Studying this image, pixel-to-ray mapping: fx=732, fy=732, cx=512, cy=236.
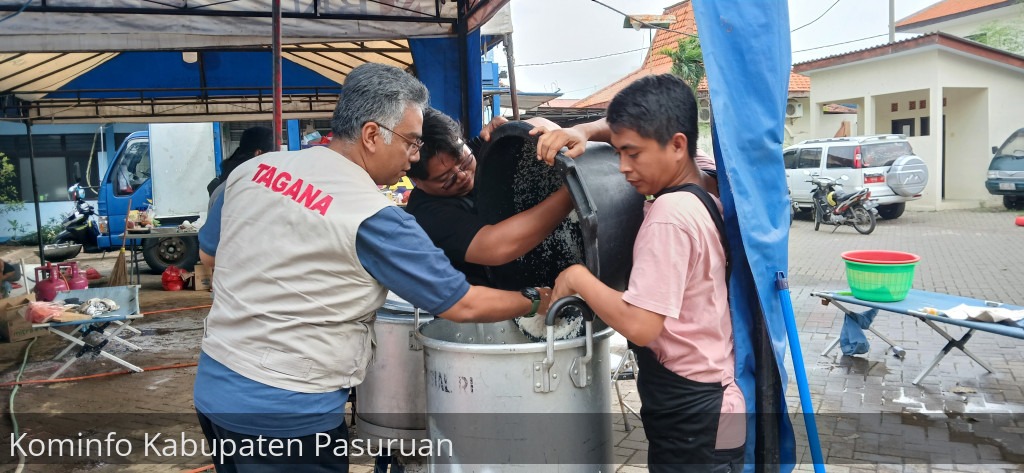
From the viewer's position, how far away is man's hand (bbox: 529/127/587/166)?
A: 192 cm

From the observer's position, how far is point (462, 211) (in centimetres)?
238

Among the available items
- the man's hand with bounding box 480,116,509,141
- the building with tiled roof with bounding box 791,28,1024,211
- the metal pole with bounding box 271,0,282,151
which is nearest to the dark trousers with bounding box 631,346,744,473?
the man's hand with bounding box 480,116,509,141

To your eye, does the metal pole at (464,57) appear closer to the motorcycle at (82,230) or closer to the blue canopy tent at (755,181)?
the blue canopy tent at (755,181)

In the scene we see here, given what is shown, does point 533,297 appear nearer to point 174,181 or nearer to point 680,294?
point 680,294

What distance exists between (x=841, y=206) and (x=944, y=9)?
1883 centimetres

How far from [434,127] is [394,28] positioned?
2669mm

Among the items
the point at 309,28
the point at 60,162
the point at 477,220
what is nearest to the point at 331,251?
the point at 477,220

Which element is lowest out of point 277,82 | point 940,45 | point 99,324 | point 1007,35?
point 99,324

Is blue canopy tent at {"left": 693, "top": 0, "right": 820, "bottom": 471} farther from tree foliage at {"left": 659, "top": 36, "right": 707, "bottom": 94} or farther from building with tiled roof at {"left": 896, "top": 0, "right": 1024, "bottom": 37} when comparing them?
building with tiled roof at {"left": 896, "top": 0, "right": 1024, "bottom": 37}

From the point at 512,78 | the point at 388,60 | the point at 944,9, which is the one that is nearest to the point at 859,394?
the point at 512,78

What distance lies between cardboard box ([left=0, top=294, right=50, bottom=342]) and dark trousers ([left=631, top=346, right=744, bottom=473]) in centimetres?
574

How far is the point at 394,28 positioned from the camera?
4.77 m

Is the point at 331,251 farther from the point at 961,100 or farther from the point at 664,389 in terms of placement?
the point at 961,100

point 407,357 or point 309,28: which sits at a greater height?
point 309,28
